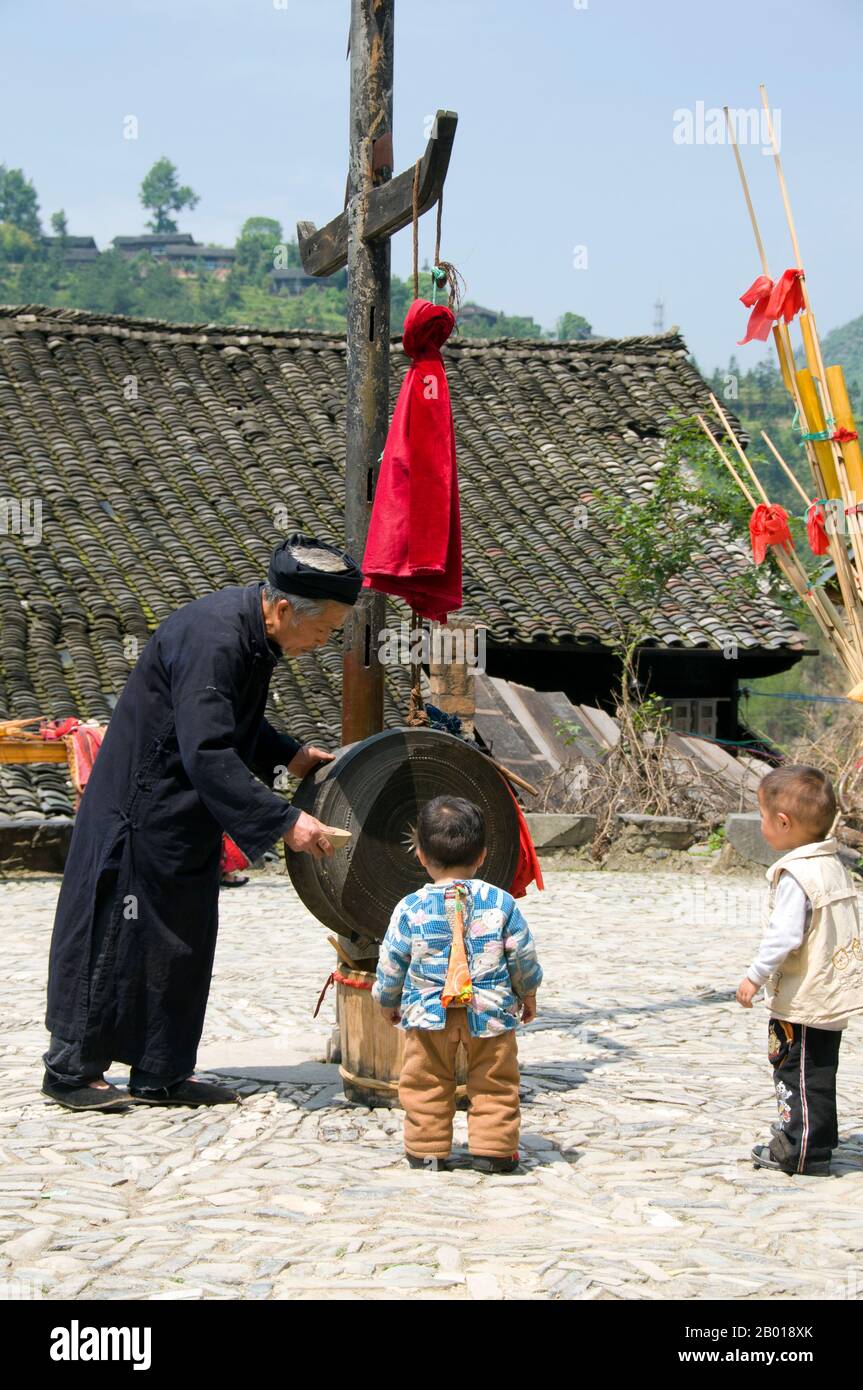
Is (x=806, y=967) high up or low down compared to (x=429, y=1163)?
up

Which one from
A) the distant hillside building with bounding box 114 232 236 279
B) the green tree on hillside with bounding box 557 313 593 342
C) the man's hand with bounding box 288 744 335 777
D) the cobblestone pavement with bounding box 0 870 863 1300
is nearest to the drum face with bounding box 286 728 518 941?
the man's hand with bounding box 288 744 335 777

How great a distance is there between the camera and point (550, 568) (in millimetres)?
17703

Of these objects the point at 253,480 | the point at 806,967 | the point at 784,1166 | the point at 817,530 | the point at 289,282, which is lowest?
the point at 784,1166

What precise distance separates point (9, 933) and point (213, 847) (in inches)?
182

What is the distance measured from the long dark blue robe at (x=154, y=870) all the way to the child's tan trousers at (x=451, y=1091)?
0.87 metres

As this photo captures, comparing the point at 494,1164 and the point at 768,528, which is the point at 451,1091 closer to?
the point at 494,1164

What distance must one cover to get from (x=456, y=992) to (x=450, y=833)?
1.43 ft

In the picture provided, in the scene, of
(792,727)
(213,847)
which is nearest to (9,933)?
(213,847)

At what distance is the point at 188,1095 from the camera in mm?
4781

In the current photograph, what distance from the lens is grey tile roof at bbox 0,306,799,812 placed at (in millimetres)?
15562

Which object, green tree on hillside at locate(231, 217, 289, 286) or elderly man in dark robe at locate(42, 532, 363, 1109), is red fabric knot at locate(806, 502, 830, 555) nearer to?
elderly man in dark robe at locate(42, 532, 363, 1109)

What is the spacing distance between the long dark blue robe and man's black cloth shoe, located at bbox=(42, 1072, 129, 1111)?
110mm

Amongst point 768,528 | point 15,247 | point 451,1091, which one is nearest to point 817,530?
point 768,528

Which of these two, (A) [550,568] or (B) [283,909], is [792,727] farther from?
(B) [283,909]
